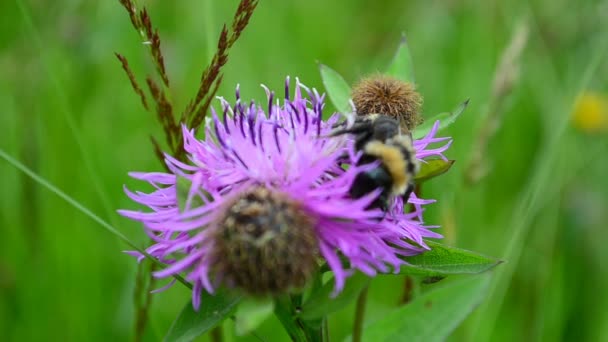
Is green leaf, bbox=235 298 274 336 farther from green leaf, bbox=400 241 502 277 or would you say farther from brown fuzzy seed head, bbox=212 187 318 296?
green leaf, bbox=400 241 502 277

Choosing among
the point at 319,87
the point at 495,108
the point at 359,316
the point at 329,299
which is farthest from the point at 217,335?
the point at 319,87

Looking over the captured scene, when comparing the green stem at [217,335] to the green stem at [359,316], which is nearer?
the green stem at [359,316]

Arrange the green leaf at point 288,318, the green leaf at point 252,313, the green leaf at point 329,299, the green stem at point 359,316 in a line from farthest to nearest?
the green stem at point 359,316 < the green leaf at point 288,318 < the green leaf at point 329,299 < the green leaf at point 252,313

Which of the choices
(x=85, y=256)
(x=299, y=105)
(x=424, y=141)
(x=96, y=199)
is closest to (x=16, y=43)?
(x=96, y=199)

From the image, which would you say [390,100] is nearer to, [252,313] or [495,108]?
[252,313]

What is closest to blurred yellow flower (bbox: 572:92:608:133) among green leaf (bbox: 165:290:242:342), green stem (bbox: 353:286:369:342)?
green stem (bbox: 353:286:369:342)

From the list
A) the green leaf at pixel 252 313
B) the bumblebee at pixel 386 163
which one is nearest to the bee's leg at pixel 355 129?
the bumblebee at pixel 386 163

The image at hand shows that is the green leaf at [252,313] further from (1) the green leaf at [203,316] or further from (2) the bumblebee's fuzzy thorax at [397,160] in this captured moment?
(2) the bumblebee's fuzzy thorax at [397,160]

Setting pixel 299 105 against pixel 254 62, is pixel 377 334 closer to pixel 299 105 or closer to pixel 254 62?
pixel 299 105
